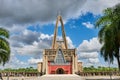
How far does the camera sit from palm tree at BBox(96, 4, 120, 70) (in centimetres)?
2386

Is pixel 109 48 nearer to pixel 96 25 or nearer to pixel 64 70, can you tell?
pixel 96 25

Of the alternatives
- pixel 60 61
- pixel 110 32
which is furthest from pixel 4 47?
pixel 60 61

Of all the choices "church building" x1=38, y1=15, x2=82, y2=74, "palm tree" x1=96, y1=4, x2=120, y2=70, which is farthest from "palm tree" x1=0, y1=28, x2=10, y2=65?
"church building" x1=38, y1=15, x2=82, y2=74

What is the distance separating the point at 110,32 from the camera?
2544 centimetres

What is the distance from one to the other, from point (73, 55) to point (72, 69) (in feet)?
14.6

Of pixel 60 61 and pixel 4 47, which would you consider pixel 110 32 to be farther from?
pixel 60 61

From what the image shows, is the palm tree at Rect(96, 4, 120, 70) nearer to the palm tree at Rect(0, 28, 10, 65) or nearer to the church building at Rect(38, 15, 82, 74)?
the palm tree at Rect(0, 28, 10, 65)

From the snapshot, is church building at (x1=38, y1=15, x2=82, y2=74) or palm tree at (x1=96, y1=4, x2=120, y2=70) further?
church building at (x1=38, y1=15, x2=82, y2=74)

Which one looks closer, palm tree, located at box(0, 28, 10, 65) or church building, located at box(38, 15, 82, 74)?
palm tree, located at box(0, 28, 10, 65)

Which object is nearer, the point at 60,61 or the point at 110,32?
the point at 110,32

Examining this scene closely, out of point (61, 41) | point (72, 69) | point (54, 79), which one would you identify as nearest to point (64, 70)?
point (72, 69)

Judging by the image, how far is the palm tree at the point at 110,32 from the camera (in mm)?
23859

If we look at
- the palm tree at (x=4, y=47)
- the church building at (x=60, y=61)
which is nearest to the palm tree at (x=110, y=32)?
the palm tree at (x=4, y=47)

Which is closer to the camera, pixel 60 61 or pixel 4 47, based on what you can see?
pixel 4 47
